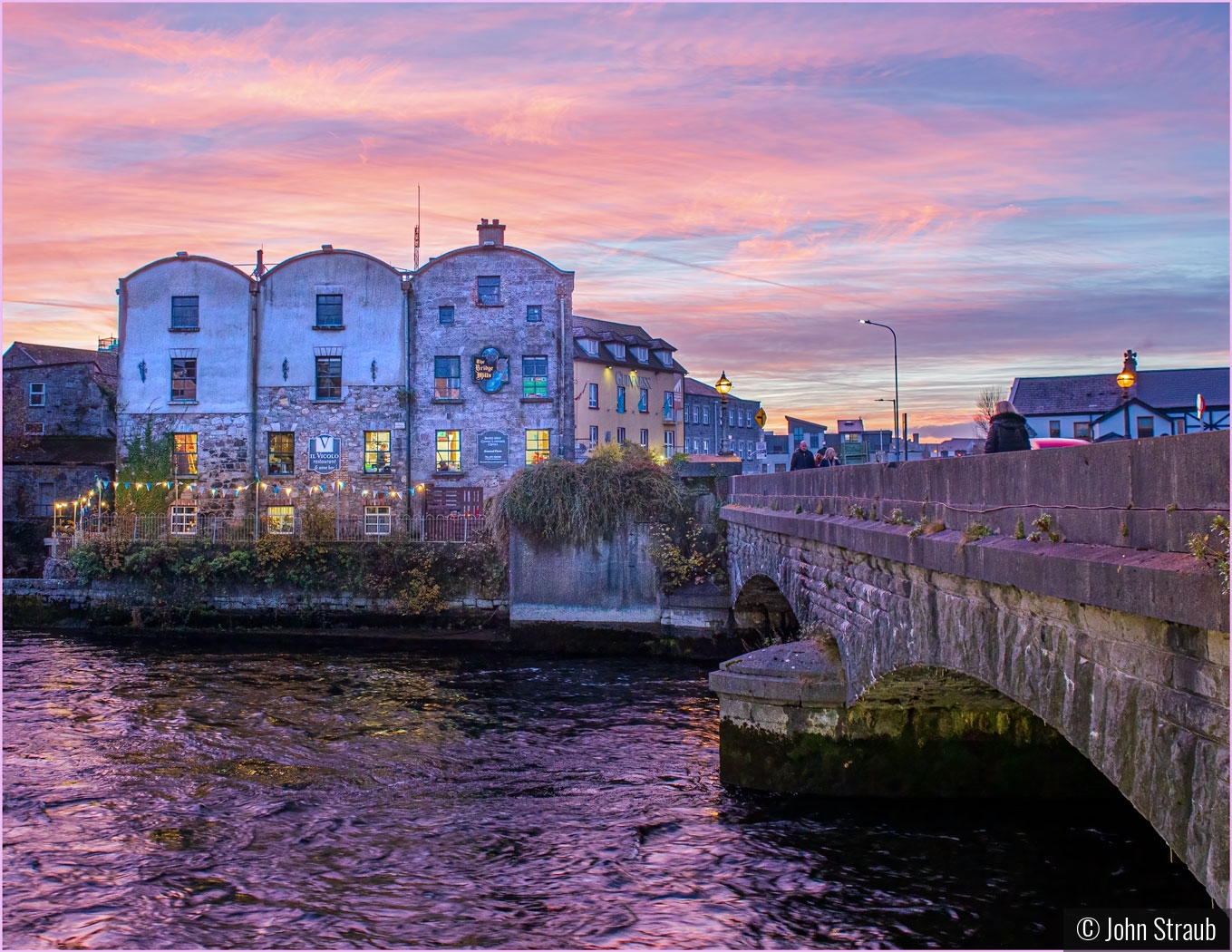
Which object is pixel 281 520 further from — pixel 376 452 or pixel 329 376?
pixel 329 376

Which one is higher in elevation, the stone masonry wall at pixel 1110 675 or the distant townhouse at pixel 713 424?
the distant townhouse at pixel 713 424

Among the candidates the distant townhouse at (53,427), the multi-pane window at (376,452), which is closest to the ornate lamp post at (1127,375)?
the multi-pane window at (376,452)

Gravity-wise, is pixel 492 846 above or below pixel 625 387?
below

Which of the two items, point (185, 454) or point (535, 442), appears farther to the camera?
point (185, 454)

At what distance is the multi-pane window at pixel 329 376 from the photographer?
38.0 m

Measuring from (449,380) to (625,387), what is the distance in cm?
1415

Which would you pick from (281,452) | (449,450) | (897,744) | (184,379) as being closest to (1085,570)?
(897,744)

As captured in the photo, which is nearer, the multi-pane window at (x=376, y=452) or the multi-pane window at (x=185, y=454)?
the multi-pane window at (x=376, y=452)

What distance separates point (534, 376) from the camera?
124 ft

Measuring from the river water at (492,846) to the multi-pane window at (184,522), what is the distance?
608 inches

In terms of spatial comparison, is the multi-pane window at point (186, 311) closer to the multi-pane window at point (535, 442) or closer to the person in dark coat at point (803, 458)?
the multi-pane window at point (535, 442)

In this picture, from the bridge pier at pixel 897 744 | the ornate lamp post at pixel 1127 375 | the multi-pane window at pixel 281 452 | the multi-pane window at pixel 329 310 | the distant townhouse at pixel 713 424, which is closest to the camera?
the bridge pier at pixel 897 744

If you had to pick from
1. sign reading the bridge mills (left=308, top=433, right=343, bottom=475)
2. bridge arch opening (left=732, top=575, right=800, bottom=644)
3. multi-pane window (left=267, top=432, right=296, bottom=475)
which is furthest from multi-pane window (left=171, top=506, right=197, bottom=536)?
bridge arch opening (left=732, top=575, right=800, bottom=644)

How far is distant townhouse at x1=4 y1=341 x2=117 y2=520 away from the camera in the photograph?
4306 cm
